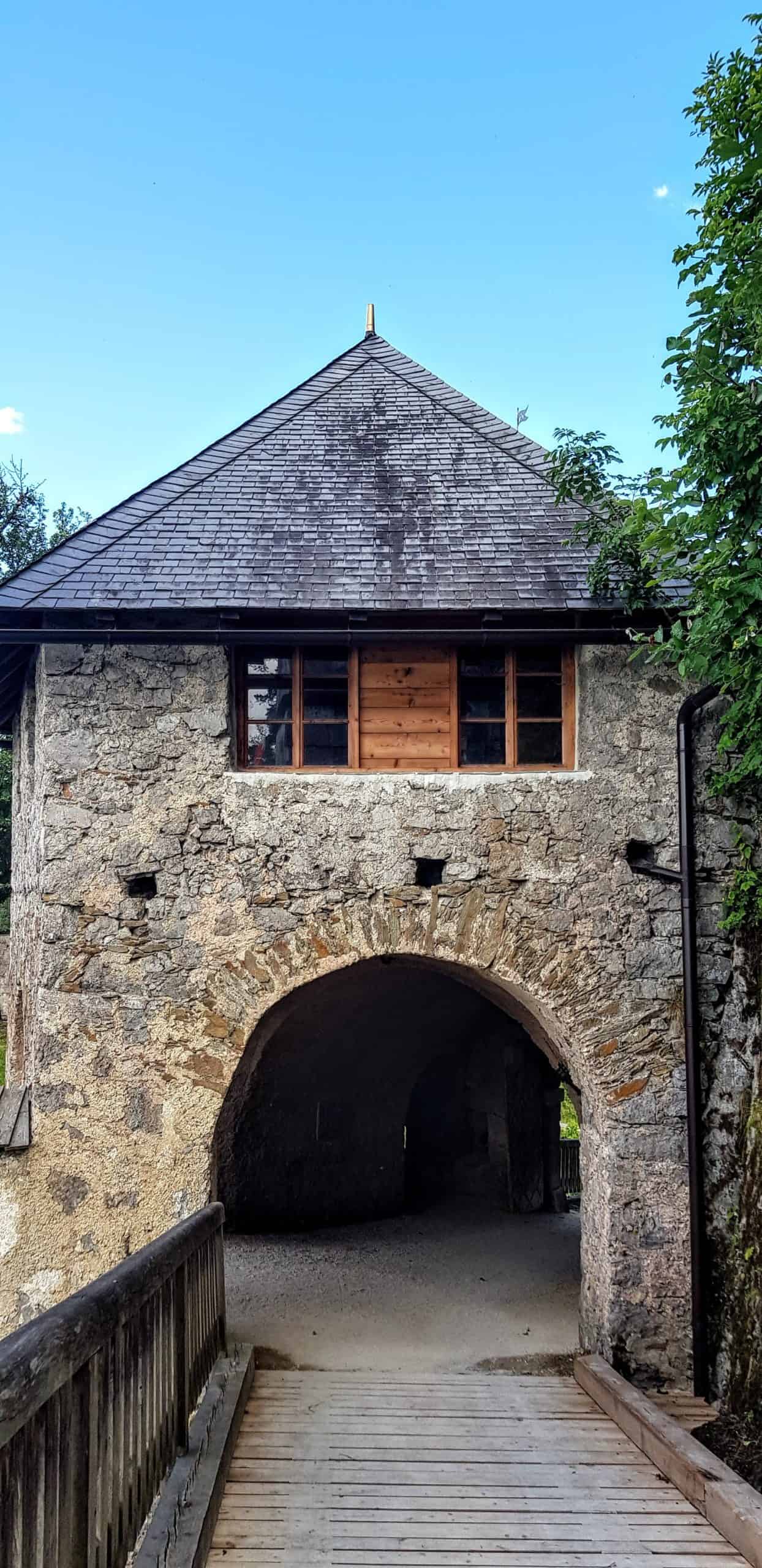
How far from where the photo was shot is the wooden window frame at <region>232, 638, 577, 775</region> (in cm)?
615

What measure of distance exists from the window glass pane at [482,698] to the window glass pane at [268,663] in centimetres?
107

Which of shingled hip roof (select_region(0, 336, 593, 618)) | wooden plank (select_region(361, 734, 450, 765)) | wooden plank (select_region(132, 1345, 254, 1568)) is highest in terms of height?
shingled hip roof (select_region(0, 336, 593, 618))

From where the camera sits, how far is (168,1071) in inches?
229

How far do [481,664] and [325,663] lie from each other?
3.11ft

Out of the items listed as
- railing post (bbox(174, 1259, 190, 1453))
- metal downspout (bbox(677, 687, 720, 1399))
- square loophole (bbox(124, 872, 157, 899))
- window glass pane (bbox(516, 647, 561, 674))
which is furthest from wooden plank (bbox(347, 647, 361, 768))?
railing post (bbox(174, 1259, 190, 1453))

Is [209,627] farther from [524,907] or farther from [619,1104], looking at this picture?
[619,1104]

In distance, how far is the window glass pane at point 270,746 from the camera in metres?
6.17

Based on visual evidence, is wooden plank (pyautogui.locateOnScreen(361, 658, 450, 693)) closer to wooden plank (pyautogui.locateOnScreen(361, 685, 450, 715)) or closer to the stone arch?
wooden plank (pyautogui.locateOnScreen(361, 685, 450, 715))

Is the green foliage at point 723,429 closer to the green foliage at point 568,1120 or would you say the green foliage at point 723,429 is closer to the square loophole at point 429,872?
the square loophole at point 429,872

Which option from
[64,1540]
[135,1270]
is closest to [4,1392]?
[64,1540]

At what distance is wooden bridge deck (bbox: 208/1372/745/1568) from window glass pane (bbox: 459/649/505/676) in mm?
3932

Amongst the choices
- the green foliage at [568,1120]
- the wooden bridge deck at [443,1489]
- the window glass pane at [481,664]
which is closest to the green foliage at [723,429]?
the window glass pane at [481,664]

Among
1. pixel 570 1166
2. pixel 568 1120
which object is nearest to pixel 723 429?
pixel 570 1166

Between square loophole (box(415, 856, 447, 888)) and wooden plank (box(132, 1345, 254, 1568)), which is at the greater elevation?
square loophole (box(415, 856, 447, 888))
